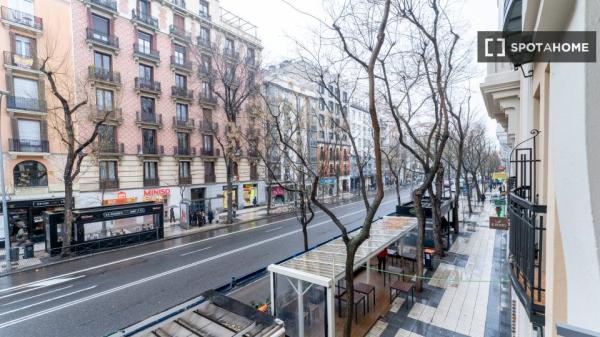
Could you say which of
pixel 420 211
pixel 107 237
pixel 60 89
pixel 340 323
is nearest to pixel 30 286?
pixel 107 237

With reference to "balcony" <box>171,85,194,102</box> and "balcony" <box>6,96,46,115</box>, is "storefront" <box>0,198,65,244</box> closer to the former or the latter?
"balcony" <box>6,96,46,115</box>

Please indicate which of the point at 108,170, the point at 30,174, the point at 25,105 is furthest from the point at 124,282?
the point at 25,105

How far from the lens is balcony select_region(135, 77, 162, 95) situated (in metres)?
25.0

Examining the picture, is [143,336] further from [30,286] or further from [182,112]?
[182,112]

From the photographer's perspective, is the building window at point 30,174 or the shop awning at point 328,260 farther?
the building window at point 30,174

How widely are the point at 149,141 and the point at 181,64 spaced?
29.3 ft

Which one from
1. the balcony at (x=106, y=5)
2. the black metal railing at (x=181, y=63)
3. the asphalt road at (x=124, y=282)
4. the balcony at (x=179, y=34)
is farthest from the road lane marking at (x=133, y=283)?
the balcony at (x=106, y=5)

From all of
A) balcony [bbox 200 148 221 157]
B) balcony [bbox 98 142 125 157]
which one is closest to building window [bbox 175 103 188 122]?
balcony [bbox 200 148 221 157]

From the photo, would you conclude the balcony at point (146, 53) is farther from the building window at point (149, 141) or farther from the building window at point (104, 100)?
the building window at point (149, 141)

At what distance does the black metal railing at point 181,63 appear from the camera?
1095 inches

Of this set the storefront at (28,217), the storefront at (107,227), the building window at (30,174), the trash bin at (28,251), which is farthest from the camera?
the building window at (30,174)

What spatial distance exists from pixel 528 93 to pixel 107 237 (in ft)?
71.9

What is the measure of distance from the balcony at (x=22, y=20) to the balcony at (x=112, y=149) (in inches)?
354

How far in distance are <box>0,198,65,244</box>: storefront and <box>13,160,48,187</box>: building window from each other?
1282mm
